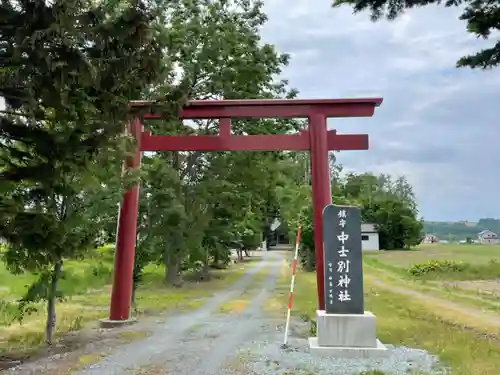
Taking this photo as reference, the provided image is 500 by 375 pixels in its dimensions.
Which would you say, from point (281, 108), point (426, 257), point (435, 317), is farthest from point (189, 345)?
point (426, 257)

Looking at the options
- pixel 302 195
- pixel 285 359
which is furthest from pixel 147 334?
pixel 302 195

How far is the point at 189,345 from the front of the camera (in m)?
7.70

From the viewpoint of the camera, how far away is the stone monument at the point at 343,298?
273 inches

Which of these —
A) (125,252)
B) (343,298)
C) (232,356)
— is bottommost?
(232,356)

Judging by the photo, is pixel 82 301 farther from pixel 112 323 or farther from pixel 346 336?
pixel 346 336

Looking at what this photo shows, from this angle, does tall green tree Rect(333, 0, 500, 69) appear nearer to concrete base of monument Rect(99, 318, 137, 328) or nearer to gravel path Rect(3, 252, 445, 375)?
gravel path Rect(3, 252, 445, 375)

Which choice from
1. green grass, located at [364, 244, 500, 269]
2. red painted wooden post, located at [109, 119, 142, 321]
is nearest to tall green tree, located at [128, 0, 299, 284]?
red painted wooden post, located at [109, 119, 142, 321]

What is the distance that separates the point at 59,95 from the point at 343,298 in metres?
4.52

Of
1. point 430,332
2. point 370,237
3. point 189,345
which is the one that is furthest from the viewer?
point 370,237

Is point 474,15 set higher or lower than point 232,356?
higher

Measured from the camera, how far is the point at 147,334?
8.74m

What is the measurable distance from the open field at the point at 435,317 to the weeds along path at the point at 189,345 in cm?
168

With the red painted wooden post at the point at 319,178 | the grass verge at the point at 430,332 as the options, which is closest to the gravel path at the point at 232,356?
the grass verge at the point at 430,332

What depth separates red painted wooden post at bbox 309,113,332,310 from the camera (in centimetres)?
891
